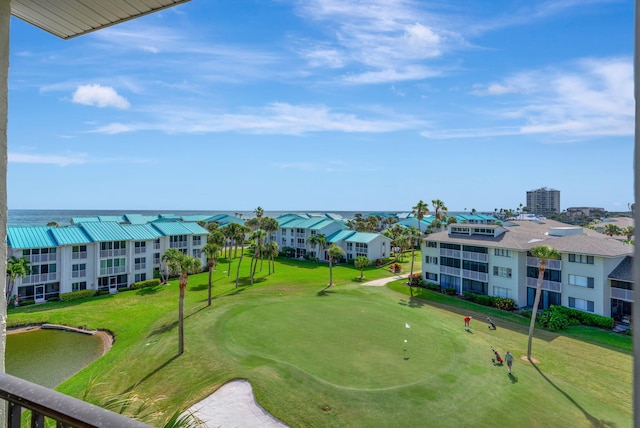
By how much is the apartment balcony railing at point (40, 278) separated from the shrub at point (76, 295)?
6.69 feet

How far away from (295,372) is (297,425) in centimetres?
375

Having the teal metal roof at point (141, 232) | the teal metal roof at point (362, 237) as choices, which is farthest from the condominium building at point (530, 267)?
the teal metal roof at point (141, 232)

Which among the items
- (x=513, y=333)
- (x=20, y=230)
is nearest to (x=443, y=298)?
(x=513, y=333)

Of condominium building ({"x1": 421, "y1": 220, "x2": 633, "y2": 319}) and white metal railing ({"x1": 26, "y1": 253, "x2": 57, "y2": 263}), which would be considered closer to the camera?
condominium building ({"x1": 421, "y1": 220, "x2": 633, "y2": 319})

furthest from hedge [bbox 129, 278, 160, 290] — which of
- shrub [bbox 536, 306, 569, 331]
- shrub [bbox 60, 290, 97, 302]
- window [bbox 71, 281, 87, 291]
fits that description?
shrub [bbox 536, 306, 569, 331]

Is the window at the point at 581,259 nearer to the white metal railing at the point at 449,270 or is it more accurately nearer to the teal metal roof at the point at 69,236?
the white metal railing at the point at 449,270

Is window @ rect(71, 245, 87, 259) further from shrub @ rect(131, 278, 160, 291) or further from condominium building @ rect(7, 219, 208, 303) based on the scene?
shrub @ rect(131, 278, 160, 291)

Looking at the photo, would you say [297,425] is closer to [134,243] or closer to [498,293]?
[498,293]

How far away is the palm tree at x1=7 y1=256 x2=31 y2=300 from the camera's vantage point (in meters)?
30.6

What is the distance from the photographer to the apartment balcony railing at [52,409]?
1555 millimetres

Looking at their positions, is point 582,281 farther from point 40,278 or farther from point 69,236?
point 40,278

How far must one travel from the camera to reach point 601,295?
95.1ft

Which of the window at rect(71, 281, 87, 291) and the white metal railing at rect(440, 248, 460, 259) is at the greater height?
the white metal railing at rect(440, 248, 460, 259)

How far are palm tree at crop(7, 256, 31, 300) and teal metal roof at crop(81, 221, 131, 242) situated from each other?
6.82 meters
